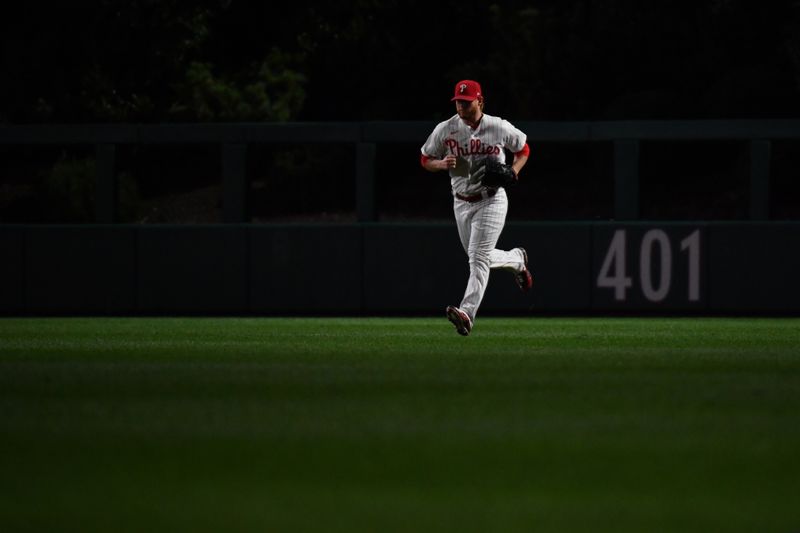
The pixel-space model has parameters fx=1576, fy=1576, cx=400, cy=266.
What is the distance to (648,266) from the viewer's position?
17375 mm

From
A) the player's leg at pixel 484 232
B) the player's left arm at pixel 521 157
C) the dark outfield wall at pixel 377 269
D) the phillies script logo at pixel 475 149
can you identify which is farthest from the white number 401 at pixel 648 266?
the phillies script logo at pixel 475 149

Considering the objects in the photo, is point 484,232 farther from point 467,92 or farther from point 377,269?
point 377,269

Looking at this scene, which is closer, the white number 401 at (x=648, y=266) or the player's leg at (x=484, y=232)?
the player's leg at (x=484, y=232)

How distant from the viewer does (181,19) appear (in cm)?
3072

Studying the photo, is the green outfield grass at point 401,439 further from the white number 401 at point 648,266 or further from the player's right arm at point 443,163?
the white number 401 at point 648,266

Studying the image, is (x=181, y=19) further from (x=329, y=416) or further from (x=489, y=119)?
(x=329, y=416)

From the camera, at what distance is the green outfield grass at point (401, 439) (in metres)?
4.88

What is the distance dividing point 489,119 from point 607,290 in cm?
476

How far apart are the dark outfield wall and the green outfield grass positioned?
229 inches

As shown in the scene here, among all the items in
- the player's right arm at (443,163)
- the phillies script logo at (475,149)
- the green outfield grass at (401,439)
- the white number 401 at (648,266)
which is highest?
the phillies script logo at (475,149)

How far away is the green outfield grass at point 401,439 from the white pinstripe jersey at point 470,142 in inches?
75.6

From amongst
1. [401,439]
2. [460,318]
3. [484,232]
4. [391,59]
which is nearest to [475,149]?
[484,232]

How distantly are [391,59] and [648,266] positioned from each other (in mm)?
19221

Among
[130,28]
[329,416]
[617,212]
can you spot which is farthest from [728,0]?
[329,416]
